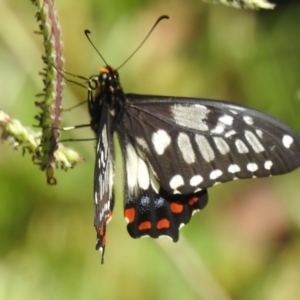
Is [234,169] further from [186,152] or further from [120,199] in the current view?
[120,199]

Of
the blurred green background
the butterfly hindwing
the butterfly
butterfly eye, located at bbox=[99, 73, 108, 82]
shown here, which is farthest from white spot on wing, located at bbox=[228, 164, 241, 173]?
the blurred green background

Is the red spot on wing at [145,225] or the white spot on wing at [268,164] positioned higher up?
the white spot on wing at [268,164]

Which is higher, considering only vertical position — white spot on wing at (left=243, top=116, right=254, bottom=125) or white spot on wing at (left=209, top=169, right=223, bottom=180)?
white spot on wing at (left=243, top=116, right=254, bottom=125)

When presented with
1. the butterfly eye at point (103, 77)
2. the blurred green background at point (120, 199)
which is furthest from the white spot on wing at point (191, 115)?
the blurred green background at point (120, 199)

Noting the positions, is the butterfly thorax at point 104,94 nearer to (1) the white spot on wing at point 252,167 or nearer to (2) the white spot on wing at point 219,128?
(2) the white spot on wing at point 219,128

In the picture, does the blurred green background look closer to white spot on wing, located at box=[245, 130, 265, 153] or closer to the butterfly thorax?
the butterfly thorax

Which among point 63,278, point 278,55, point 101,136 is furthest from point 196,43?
point 101,136
